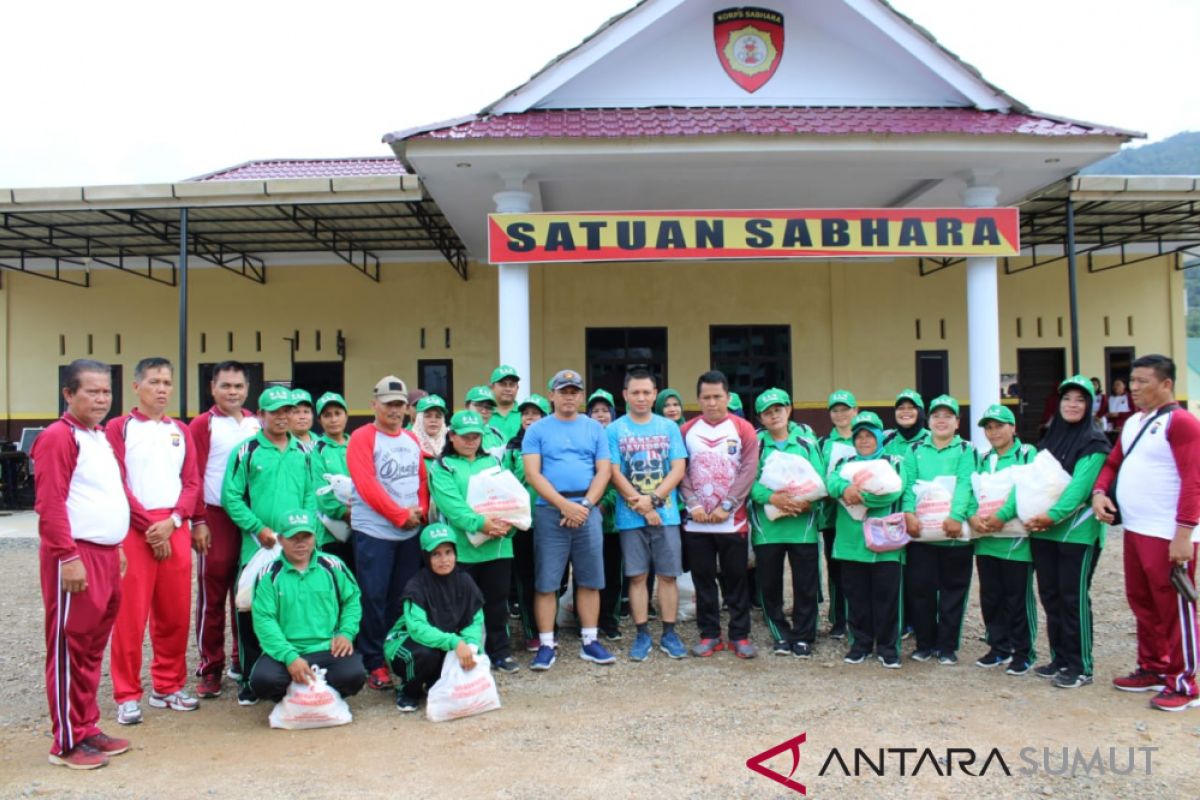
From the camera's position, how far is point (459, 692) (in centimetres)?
405

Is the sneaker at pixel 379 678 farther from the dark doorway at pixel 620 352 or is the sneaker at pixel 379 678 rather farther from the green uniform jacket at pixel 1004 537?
the dark doorway at pixel 620 352

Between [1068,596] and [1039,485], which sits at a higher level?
[1039,485]

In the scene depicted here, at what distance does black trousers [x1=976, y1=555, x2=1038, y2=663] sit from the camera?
464cm

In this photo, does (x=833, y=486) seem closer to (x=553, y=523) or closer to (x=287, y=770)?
(x=553, y=523)

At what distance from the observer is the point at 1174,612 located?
4.09 meters

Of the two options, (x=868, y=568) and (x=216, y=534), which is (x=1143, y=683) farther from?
(x=216, y=534)

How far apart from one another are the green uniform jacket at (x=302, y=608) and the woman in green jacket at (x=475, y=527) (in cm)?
68

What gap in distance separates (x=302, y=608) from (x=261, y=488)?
713mm

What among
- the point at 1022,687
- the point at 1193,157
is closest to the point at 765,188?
the point at 1022,687

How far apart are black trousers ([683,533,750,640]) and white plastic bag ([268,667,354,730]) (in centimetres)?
220

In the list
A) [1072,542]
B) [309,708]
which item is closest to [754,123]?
[1072,542]

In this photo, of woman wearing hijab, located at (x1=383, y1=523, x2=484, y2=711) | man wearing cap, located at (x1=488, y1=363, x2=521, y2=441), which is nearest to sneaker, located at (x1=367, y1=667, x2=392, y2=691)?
woman wearing hijab, located at (x1=383, y1=523, x2=484, y2=711)

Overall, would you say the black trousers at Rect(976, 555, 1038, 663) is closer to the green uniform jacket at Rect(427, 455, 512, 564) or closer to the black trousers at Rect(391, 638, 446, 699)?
the green uniform jacket at Rect(427, 455, 512, 564)

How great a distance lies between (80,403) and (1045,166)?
8.66 metres
